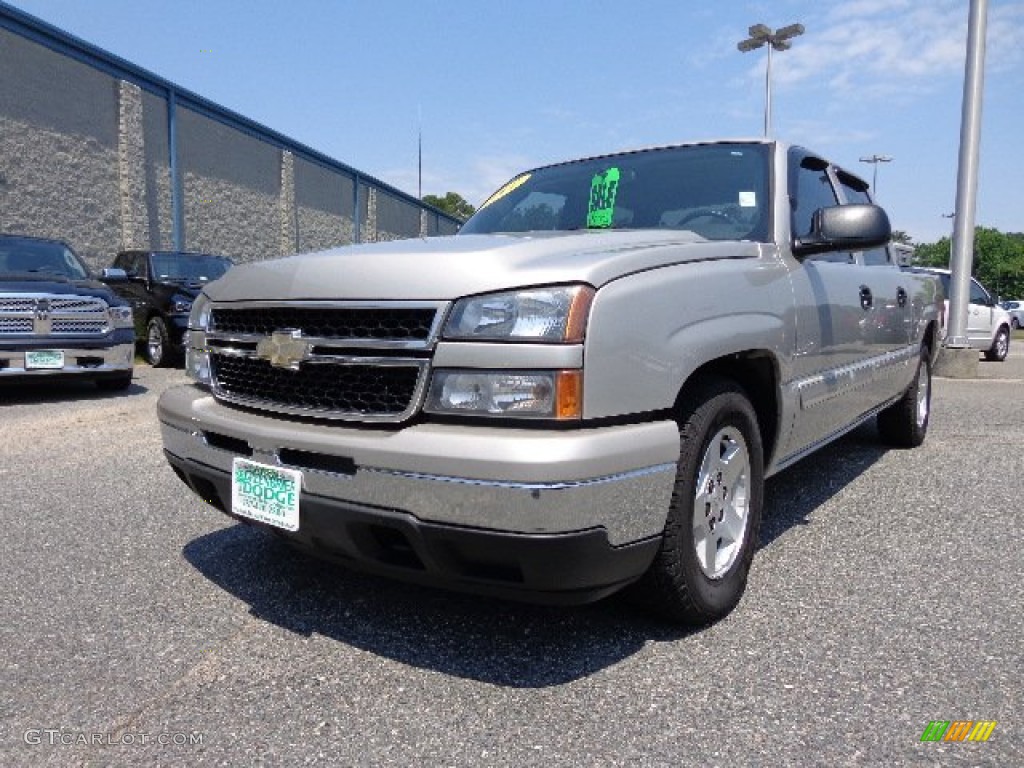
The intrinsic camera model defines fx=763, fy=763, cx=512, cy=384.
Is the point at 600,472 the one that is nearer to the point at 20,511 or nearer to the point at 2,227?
the point at 20,511

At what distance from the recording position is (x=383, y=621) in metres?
2.50

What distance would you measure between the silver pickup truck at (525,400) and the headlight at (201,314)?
1 centimetres

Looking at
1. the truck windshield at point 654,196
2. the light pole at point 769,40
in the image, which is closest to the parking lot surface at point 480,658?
the truck windshield at point 654,196

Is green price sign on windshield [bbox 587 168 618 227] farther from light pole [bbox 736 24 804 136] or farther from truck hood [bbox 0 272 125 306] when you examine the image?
light pole [bbox 736 24 804 136]

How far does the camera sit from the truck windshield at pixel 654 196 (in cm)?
308

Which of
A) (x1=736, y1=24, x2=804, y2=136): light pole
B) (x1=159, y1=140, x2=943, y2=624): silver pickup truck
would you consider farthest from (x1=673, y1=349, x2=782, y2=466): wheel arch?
(x1=736, y1=24, x2=804, y2=136): light pole

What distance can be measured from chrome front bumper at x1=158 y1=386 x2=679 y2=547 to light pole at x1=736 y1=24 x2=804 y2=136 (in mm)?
23623

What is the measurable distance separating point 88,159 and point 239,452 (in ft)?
50.7

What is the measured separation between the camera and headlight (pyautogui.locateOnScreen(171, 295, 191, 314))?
10.2 m

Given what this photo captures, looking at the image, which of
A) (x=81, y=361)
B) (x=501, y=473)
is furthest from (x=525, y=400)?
(x=81, y=361)

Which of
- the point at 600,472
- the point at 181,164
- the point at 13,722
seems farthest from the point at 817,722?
the point at 181,164

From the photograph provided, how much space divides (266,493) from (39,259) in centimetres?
732

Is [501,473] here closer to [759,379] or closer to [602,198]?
[759,379]

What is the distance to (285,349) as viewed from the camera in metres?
2.32
